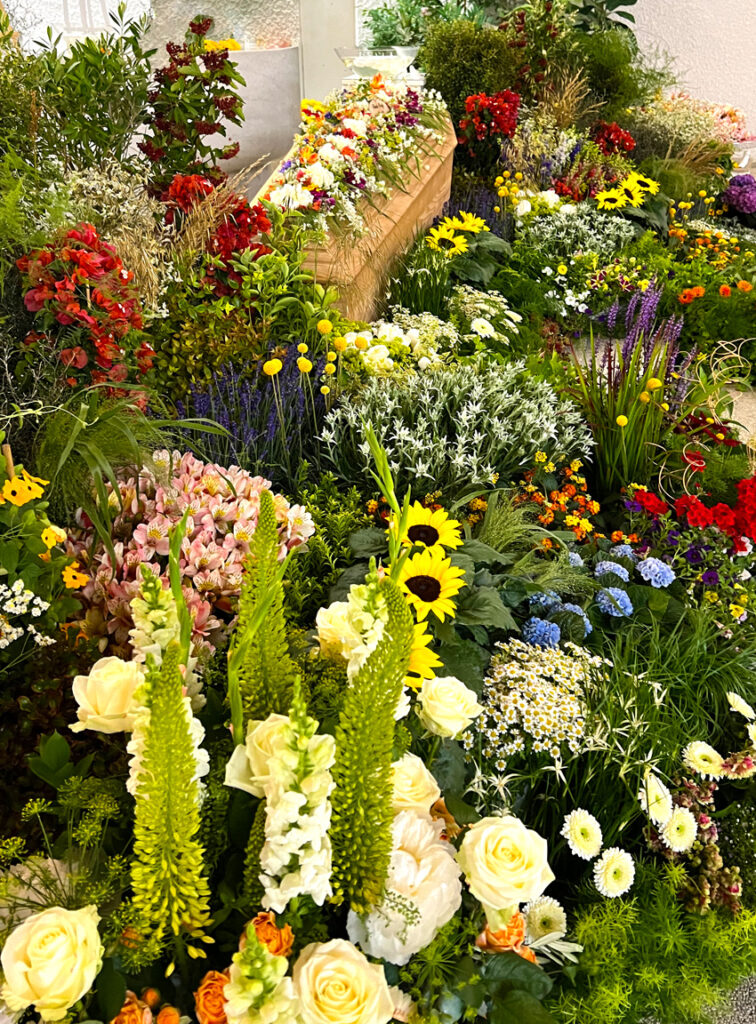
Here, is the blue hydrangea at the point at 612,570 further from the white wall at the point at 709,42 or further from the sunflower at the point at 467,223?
the white wall at the point at 709,42

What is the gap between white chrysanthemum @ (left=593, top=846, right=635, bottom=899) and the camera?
1.25 m

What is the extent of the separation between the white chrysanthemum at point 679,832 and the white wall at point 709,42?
7.67 metres

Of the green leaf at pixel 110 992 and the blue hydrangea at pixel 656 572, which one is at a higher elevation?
the green leaf at pixel 110 992

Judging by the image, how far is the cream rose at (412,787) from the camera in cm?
88

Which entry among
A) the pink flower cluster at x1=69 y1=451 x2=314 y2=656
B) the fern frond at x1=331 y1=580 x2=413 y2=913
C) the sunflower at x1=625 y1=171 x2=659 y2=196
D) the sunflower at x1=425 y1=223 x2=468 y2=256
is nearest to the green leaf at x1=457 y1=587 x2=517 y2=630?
the pink flower cluster at x1=69 y1=451 x2=314 y2=656

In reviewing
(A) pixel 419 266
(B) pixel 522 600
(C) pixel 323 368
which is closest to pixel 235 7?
(A) pixel 419 266

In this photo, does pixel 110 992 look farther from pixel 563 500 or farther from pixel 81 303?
pixel 563 500

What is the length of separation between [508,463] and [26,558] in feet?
4.35

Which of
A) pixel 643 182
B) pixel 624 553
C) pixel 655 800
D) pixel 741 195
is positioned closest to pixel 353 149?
pixel 624 553

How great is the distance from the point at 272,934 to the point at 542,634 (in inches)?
39.4

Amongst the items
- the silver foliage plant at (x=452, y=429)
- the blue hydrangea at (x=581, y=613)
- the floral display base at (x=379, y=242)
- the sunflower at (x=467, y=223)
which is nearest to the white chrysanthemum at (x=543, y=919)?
the blue hydrangea at (x=581, y=613)

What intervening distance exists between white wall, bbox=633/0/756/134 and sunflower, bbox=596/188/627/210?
402 cm

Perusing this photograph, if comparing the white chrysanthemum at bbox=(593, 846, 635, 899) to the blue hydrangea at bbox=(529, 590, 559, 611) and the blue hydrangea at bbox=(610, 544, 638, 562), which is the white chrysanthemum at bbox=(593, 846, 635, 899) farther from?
the blue hydrangea at bbox=(610, 544, 638, 562)

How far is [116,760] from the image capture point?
1062mm
